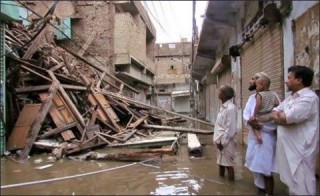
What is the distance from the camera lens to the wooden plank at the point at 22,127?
373 inches

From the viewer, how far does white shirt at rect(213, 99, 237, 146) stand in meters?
5.88

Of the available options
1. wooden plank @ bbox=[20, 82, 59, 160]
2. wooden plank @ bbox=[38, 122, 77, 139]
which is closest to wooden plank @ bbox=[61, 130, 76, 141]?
wooden plank @ bbox=[38, 122, 77, 139]

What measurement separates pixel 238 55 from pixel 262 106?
22.7 feet

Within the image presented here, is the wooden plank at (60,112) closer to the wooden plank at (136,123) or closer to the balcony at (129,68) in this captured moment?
the wooden plank at (136,123)

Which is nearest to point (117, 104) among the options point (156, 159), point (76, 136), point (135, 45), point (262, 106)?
point (76, 136)

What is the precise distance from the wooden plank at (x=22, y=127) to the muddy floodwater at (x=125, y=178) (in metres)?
0.71

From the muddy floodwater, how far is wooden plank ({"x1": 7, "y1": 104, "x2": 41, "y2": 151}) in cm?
71

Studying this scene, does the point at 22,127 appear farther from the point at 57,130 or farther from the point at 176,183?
the point at 176,183

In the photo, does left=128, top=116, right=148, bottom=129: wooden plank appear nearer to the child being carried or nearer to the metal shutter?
the metal shutter

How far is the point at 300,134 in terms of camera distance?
4.24 m

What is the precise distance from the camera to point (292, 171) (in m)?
4.22

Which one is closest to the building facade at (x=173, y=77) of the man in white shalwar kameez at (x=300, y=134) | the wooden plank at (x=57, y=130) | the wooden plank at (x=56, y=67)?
the wooden plank at (x=56, y=67)

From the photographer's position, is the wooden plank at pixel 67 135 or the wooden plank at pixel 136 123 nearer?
the wooden plank at pixel 67 135

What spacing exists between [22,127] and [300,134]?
7.73 metres
